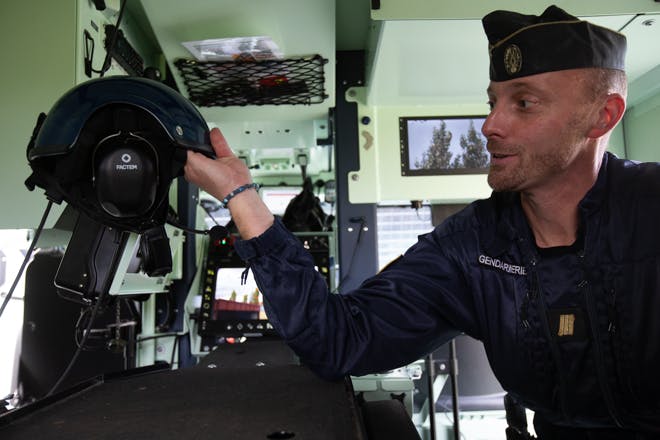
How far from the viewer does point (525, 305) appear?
1364 millimetres

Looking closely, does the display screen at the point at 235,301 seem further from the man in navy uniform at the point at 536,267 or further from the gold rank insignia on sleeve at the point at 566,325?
the gold rank insignia on sleeve at the point at 566,325

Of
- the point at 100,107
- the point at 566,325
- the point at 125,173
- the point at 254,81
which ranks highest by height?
the point at 254,81

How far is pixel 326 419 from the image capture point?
974 millimetres

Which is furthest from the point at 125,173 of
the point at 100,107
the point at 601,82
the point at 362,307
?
the point at 601,82

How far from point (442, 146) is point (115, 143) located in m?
2.16

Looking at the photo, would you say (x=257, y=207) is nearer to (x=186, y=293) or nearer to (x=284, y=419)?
(x=284, y=419)

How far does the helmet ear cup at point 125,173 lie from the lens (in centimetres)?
92

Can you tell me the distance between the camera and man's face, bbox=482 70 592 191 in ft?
4.57

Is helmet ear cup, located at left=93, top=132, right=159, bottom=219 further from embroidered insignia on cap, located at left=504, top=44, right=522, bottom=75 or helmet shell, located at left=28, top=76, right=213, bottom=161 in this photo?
embroidered insignia on cap, located at left=504, top=44, right=522, bottom=75

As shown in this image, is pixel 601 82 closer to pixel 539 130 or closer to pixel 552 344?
pixel 539 130

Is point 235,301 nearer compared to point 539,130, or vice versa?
point 539,130

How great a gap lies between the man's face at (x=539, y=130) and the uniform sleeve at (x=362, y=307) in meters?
0.34

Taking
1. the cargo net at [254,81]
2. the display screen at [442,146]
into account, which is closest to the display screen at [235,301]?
the cargo net at [254,81]

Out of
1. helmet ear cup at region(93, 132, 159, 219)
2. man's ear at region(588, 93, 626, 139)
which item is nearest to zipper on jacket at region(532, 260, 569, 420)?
man's ear at region(588, 93, 626, 139)
